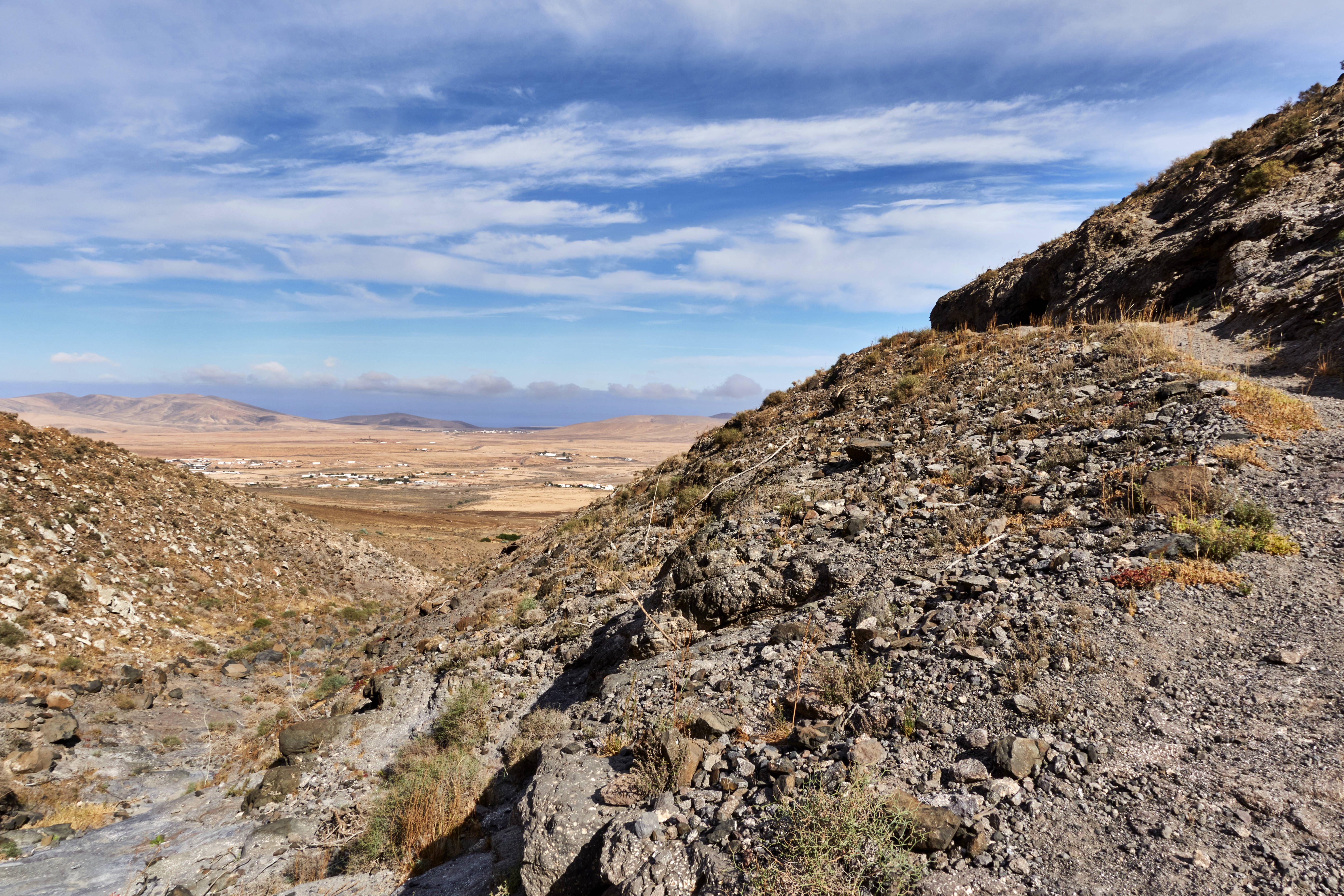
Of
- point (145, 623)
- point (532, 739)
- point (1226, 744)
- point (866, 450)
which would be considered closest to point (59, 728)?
point (145, 623)

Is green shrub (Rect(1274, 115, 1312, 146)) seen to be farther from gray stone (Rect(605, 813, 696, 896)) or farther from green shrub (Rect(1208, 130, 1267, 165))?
gray stone (Rect(605, 813, 696, 896))

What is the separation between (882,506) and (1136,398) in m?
3.93

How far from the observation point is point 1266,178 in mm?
13500

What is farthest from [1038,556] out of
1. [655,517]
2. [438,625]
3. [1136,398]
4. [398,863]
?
[438,625]

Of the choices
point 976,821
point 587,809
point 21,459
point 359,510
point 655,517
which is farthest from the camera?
point 359,510

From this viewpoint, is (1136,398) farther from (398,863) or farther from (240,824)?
(240,824)

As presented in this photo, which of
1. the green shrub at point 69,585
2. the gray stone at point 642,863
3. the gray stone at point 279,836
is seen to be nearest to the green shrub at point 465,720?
the gray stone at point 279,836

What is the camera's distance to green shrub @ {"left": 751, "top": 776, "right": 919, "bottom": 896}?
11.0ft

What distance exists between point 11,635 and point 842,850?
17.6 meters

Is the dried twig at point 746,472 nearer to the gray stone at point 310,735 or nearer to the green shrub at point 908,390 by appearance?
the green shrub at point 908,390

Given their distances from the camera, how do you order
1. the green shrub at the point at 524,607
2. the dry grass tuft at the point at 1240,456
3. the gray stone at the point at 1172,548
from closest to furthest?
the gray stone at the point at 1172,548
the dry grass tuft at the point at 1240,456
the green shrub at the point at 524,607

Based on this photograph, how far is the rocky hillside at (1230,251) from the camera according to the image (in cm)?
1030

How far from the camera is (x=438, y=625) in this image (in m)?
14.0

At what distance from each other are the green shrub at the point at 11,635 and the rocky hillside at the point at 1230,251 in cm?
2417
